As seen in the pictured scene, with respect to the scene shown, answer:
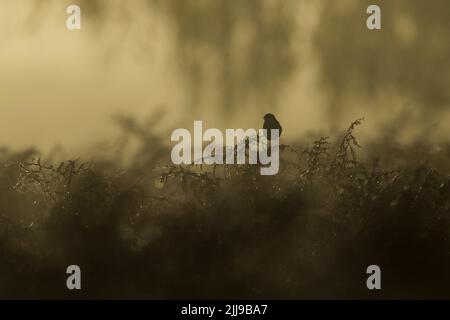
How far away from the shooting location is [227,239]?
4340 mm

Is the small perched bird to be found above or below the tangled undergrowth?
above

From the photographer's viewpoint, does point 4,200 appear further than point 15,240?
Yes

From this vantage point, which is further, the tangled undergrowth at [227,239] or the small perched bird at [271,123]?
the small perched bird at [271,123]

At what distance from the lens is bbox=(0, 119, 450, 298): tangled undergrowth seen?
432cm

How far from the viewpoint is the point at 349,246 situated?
14.3 feet

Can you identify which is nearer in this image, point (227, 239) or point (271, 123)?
point (227, 239)

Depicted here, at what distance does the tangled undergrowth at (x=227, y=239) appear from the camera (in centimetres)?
432

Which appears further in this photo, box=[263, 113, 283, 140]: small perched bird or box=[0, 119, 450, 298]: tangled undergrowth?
box=[263, 113, 283, 140]: small perched bird

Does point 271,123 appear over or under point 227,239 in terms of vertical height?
over

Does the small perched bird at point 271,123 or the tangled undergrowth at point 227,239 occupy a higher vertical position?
the small perched bird at point 271,123
